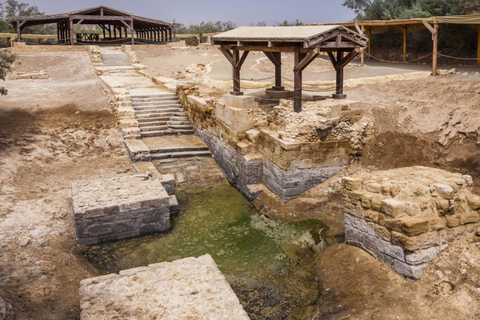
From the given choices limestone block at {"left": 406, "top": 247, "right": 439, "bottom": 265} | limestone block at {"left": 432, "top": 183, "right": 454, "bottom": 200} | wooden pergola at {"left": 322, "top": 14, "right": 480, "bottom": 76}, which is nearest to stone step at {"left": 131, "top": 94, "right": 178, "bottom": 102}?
wooden pergola at {"left": 322, "top": 14, "right": 480, "bottom": 76}

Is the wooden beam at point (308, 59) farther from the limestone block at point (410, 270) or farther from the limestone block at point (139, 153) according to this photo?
the limestone block at point (410, 270)

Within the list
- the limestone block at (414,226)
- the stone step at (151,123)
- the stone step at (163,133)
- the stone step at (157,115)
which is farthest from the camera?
the stone step at (157,115)

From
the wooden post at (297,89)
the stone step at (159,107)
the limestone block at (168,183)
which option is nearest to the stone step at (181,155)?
the limestone block at (168,183)

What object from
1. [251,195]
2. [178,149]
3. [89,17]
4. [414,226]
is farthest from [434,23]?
[89,17]

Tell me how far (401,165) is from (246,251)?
3907 millimetres

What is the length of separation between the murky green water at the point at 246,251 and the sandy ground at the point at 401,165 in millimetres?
371

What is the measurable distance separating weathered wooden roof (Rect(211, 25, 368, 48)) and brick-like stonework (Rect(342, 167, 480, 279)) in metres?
3.83

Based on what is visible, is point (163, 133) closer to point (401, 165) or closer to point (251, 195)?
point (251, 195)

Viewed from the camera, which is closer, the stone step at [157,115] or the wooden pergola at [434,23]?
the wooden pergola at [434,23]

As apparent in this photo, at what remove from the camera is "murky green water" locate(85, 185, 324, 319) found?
698 centimetres

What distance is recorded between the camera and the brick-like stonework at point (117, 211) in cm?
838

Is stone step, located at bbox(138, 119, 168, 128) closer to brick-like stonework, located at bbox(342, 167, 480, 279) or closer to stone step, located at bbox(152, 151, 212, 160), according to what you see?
stone step, located at bbox(152, 151, 212, 160)

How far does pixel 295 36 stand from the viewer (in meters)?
9.86

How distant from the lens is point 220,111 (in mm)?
12617
